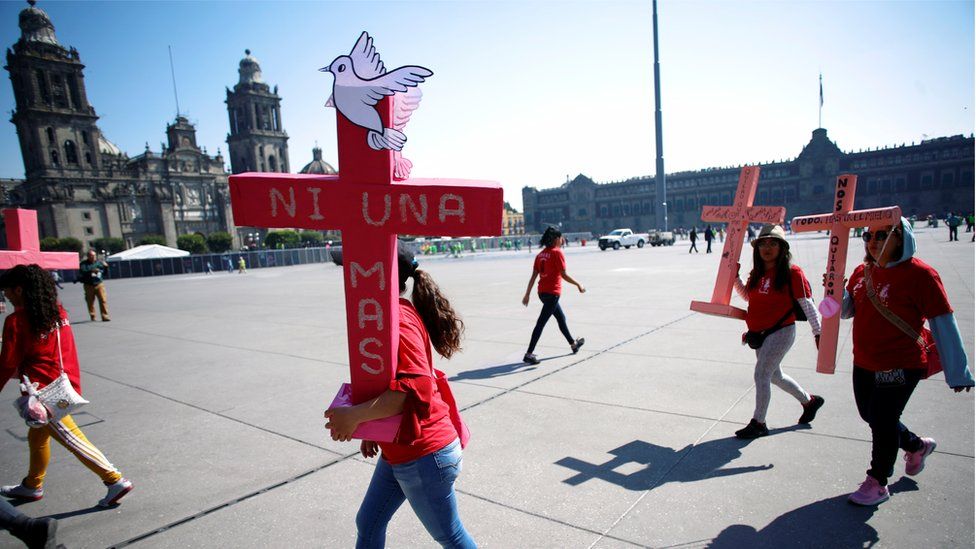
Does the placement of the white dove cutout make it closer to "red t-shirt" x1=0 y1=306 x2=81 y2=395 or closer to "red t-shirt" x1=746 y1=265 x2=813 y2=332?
"red t-shirt" x1=0 y1=306 x2=81 y2=395

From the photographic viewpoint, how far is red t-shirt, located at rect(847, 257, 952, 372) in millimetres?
2619

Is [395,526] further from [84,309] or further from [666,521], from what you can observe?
[84,309]

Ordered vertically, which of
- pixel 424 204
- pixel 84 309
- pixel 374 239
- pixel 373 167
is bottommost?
pixel 84 309

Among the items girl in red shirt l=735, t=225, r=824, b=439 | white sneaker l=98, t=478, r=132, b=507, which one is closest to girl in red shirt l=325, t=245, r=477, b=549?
white sneaker l=98, t=478, r=132, b=507

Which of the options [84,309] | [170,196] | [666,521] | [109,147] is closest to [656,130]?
[84,309]

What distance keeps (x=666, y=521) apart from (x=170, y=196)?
90798 mm

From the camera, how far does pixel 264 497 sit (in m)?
3.16

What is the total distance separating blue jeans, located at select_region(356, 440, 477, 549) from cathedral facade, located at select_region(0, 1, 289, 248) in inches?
3292

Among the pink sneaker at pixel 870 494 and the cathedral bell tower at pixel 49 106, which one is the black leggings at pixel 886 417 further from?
the cathedral bell tower at pixel 49 106

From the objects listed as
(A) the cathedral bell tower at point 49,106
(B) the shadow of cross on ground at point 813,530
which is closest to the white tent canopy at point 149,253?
(B) the shadow of cross on ground at point 813,530

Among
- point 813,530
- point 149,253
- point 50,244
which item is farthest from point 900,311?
point 50,244

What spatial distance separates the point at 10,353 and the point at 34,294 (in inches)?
14.3

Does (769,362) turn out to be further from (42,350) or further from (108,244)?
(108,244)

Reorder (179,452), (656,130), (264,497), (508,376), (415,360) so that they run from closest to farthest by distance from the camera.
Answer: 1. (415,360)
2. (264,497)
3. (179,452)
4. (508,376)
5. (656,130)
